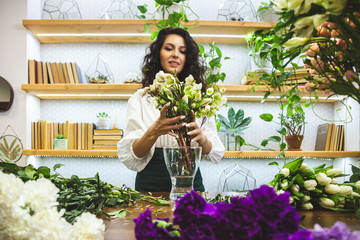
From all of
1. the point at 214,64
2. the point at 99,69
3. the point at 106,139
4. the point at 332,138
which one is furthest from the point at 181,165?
the point at 332,138

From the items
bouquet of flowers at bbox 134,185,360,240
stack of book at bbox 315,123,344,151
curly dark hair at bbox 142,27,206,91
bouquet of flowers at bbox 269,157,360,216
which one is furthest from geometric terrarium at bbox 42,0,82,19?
Result: bouquet of flowers at bbox 134,185,360,240

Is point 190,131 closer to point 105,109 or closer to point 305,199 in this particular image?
point 305,199

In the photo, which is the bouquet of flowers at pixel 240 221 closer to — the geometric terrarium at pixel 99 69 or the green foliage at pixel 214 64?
the green foliage at pixel 214 64

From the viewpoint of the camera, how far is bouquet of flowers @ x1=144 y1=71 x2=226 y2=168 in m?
0.89

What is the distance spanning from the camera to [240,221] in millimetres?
298

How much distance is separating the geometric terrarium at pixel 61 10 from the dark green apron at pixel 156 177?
2113 mm

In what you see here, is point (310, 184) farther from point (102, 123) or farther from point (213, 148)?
point (102, 123)

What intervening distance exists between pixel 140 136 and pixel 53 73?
5.29 ft

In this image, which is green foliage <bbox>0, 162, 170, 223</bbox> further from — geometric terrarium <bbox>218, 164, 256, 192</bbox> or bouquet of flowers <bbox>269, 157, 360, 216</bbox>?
geometric terrarium <bbox>218, 164, 256, 192</bbox>

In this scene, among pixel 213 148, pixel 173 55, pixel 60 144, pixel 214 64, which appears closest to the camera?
pixel 213 148

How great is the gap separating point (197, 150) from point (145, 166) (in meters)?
0.69

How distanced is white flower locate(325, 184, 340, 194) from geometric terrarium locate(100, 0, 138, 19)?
2507 millimetres

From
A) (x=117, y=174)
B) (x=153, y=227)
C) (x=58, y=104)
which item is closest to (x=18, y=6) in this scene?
(x=58, y=104)

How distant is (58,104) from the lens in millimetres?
2916
